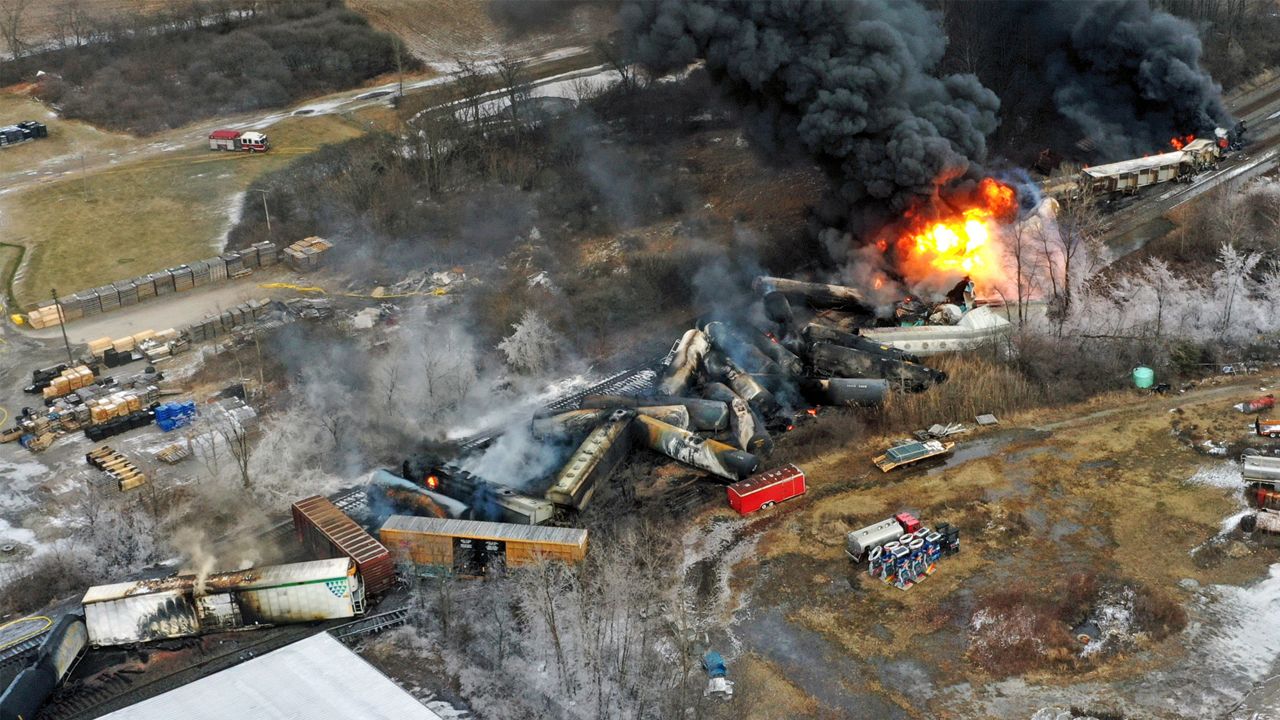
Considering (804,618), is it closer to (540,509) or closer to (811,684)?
(811,684)

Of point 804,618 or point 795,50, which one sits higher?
point 795,50

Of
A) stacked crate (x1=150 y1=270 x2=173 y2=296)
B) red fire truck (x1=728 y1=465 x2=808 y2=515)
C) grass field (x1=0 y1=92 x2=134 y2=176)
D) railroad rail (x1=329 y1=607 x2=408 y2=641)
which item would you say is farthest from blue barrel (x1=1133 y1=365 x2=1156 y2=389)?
grass field (x1=0 y1=92 x2=134 y2=176)

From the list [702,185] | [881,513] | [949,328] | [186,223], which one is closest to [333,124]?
[186,223]

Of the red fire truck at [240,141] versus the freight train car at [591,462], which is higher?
the red fire truck at [240,141]

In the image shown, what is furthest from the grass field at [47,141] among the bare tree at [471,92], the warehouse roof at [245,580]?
the warehouse roof at [245,580]

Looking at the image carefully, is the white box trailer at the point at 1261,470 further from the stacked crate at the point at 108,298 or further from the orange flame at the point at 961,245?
the stacked crate at the point at 108,298

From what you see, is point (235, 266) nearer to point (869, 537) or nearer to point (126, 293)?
point (126, 293)
